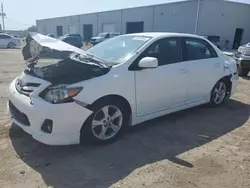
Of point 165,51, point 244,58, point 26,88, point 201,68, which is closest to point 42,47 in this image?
point 26,88

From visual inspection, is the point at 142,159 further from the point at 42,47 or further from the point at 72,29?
the point at 72,29

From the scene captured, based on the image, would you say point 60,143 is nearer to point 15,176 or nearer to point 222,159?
point 15,176

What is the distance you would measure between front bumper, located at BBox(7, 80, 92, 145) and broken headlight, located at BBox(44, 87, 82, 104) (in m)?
0.06

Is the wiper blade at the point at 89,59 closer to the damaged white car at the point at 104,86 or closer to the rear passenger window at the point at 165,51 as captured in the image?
the damaged white car at the point at 104,86

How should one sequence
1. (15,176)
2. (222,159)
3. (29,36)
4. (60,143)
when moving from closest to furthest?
(15,176) < (60,143) < (222,159) < (29,36)

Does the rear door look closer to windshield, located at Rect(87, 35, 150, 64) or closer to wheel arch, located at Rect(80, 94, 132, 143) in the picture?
windshield, located at Rect(87, 35, 150, 64)

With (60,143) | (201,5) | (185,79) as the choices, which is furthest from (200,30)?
(60,143)

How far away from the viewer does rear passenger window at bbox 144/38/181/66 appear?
164 inches

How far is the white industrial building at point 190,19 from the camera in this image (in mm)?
29359

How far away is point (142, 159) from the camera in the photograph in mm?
3340

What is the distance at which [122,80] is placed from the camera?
363 centimetres

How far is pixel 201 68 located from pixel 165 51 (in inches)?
37.3

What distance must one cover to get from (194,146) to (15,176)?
2.43m

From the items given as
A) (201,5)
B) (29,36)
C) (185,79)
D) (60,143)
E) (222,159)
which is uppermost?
(201,5)
